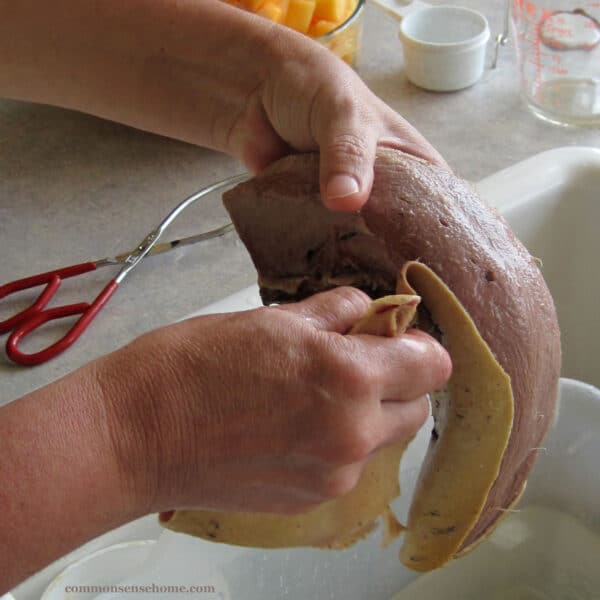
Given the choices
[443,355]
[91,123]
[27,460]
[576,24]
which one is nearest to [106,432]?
[27,460]

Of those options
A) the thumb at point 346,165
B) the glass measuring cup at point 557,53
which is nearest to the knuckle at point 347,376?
the thumb at point 346,165

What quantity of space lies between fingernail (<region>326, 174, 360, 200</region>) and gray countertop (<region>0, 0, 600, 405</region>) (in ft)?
1.18

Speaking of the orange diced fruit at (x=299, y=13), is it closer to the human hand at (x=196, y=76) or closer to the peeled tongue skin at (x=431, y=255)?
the human hand at (x=196, y=76)

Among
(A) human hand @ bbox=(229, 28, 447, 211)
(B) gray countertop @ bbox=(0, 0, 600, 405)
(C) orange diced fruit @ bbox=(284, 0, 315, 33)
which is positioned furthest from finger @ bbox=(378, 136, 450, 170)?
(C) orange diced fruit @ bbox=(284, 0, 315, 33)

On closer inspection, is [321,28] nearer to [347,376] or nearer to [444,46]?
[444,46]

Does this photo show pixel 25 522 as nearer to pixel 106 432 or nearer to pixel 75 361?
pixel 106 432

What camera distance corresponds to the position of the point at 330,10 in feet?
3.24

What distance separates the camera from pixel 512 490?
526 millimetres

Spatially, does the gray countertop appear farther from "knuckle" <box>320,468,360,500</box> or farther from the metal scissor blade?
"knuckle" <box>320,468,360,500</box>

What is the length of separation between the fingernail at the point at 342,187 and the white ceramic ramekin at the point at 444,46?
0.61 meters

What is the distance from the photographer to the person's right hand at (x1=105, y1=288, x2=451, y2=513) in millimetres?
417

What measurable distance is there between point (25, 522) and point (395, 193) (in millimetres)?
265

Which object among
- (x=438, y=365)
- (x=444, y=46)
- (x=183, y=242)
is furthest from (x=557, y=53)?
(x=438, y=365)

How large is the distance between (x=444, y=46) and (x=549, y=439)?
0.52 meters
